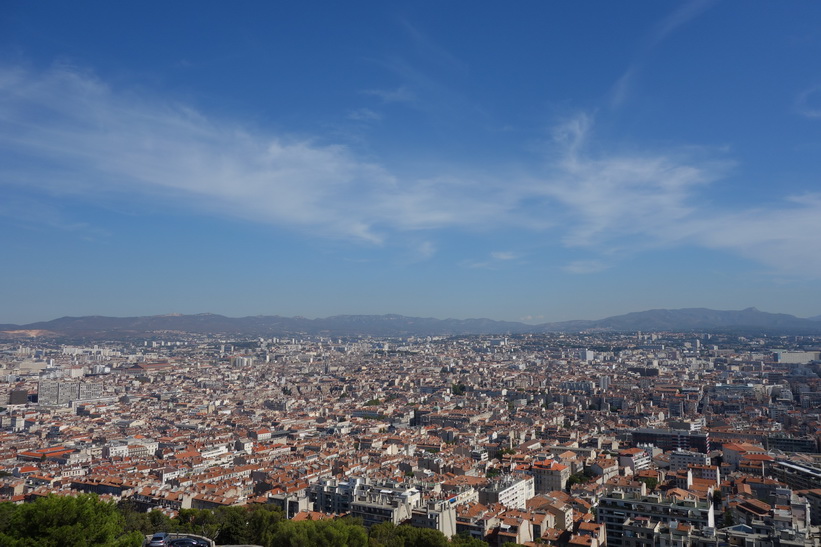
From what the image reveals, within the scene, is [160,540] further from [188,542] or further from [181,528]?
[181,528]

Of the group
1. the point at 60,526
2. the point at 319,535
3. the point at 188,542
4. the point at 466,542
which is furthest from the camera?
the point at 466,542

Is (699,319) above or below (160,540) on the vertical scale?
above

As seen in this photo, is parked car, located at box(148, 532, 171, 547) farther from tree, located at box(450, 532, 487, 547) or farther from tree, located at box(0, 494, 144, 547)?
tree, located at box(450, 532, 487, 547)

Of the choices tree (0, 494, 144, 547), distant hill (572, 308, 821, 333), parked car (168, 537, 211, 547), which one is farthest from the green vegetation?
distant hill (572, 308, 821, 333)

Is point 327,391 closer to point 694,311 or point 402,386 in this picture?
point 402,386

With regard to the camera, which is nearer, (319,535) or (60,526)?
(60,526)

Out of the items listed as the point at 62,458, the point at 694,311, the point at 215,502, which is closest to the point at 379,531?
the point at 215,502

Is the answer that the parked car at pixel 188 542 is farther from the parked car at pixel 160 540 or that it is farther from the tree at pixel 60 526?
the tree at pixel 60 526

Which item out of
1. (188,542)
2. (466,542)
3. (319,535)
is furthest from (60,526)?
(466,542)

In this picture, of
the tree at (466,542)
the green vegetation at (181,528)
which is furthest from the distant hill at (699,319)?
the green vegetation at (181,528)
